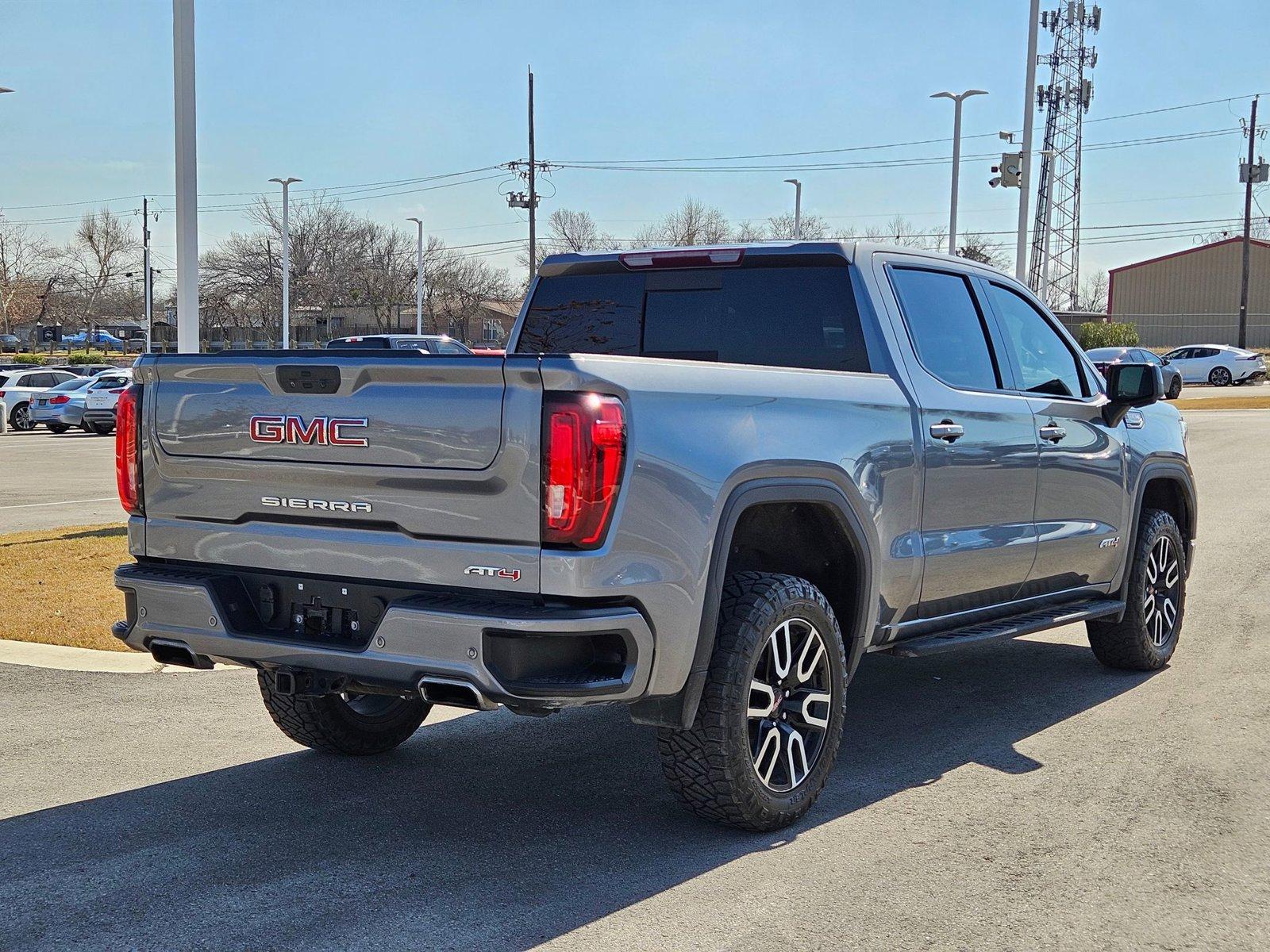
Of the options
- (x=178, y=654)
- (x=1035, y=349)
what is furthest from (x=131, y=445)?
(x=1035, y=349)

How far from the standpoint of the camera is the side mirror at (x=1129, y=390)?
674 cm

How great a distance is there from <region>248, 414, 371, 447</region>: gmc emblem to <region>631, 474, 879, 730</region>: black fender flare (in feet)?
3.87

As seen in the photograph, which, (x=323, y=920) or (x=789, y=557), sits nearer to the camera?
(x=323, y=920)

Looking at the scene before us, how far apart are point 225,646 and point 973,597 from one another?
316 centimetres

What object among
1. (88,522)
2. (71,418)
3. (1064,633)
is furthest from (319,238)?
(1064,633)

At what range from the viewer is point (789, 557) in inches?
205

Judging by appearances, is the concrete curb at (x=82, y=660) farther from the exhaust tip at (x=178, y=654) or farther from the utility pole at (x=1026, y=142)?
the utility pole at (x=1026, y=142)

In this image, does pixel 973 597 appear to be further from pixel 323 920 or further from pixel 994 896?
pixel 323 920

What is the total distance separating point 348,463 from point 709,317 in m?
2.11

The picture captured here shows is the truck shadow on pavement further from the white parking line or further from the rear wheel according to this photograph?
the rear wheel

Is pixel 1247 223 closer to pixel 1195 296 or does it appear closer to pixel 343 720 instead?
pixel 1195 296

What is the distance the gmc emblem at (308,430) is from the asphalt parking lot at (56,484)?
9528mm

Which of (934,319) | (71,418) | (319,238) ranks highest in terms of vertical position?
(319,238)

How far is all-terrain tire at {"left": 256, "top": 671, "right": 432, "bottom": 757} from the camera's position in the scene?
5.47m
